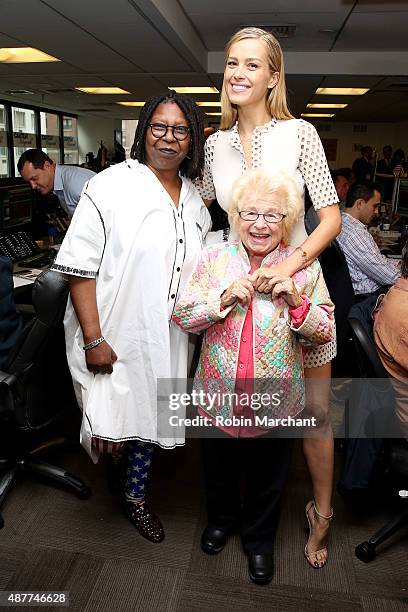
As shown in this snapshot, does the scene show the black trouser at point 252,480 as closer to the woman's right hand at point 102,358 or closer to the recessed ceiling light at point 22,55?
the woman's right hand at point 102,358

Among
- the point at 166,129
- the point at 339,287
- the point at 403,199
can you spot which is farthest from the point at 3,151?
the point at 166,129

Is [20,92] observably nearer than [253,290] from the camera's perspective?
No

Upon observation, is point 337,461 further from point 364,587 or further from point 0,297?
point 0,297

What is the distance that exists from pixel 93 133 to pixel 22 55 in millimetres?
7445

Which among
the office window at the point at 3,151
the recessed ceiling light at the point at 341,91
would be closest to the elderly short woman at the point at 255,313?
the recessed ceiling light at the point at 341,91

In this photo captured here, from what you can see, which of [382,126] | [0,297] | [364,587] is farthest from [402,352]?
[382,126]

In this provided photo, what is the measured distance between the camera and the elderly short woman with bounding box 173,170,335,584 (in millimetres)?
1536

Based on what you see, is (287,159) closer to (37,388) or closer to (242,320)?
(242,320)

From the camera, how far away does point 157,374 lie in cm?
176

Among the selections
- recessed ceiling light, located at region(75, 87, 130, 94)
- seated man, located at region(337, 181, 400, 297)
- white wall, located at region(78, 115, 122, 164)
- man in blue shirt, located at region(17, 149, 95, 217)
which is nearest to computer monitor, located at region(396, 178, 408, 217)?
seated man, located at region(337, 181, 400, 297)

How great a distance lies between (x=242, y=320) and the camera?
158 cm

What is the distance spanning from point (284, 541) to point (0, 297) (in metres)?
1.48

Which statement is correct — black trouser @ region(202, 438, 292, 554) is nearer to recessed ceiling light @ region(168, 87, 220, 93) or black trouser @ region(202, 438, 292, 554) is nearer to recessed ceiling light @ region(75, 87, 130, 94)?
recessed ceiling light @ region(168, 87, 220, 93)

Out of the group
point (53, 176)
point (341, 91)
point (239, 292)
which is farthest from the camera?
point (341, 91)
